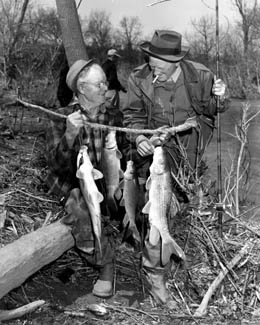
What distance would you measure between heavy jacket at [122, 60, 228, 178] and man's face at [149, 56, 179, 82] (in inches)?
3.1

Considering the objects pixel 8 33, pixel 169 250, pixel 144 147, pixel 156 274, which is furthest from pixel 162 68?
pixel 8 33

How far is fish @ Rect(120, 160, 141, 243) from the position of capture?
4.37 metres

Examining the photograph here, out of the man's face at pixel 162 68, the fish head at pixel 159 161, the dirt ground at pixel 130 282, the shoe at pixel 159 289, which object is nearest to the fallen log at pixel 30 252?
the dirt ground at pixel 130 282

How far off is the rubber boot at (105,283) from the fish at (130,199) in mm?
316

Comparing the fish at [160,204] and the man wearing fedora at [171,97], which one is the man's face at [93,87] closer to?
the man wearing fedora at [171,97]

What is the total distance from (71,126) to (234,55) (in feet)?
106

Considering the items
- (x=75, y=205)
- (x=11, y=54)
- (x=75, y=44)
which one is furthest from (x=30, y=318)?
(x=11, y=54)

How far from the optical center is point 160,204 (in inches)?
167

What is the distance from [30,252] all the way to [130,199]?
860mm

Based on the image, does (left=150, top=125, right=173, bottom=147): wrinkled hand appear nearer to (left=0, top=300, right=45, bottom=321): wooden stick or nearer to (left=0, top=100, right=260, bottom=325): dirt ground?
(left=0, top=100, right=260, bottom=325): dirt ground

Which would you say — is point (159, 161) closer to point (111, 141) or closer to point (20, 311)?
point (111, 141)

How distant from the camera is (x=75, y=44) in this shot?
7715 mm

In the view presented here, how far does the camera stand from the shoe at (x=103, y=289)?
442cm

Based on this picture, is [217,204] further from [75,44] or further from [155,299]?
[75,44]
